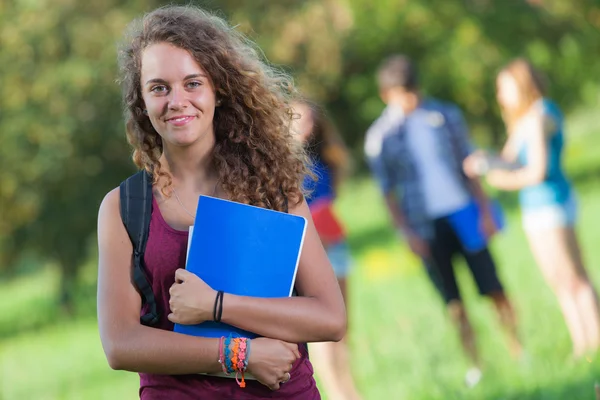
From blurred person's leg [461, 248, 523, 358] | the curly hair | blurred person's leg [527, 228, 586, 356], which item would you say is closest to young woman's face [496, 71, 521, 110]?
blurred person's leg [527, 228, 586, 356]

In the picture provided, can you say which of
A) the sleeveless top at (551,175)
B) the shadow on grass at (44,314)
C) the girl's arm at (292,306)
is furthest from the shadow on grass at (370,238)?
the girl's arm at (292,306)

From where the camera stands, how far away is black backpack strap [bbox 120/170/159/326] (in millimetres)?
2656

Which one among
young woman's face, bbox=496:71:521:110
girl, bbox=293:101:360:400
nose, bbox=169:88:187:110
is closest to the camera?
nose, bbox=169:88:187:110

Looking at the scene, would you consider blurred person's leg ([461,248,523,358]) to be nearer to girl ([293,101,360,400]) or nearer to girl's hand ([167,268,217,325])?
girl ([293,101,360,400])

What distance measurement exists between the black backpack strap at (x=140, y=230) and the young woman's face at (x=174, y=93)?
16cm

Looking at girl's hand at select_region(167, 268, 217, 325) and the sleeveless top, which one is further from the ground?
the sleeveless top

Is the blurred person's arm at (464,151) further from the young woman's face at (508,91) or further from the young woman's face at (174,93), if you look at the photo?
the young woman's face at (174,93)

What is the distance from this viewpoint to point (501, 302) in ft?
23.0

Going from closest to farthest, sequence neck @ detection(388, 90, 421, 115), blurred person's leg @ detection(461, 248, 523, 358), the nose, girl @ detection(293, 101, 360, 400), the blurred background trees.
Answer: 1. the nose
2. girl @ detection(293, 101, 360, 400)
3. blurred person's leg @ detection(461, 248, 523, 358)
4. neck @ detection(388, 90, 421, 115)
5. the blurred background trees

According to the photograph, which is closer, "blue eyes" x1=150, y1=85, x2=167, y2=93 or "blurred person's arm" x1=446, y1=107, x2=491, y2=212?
"blue eyes" x1=150, y1=85, x2=167, y2=93

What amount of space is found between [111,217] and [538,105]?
4764mm

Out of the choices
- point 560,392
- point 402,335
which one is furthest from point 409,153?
point 560,392

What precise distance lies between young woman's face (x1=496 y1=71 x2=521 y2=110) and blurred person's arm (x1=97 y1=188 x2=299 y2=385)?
4748mm

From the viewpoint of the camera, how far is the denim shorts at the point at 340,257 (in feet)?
21.1
